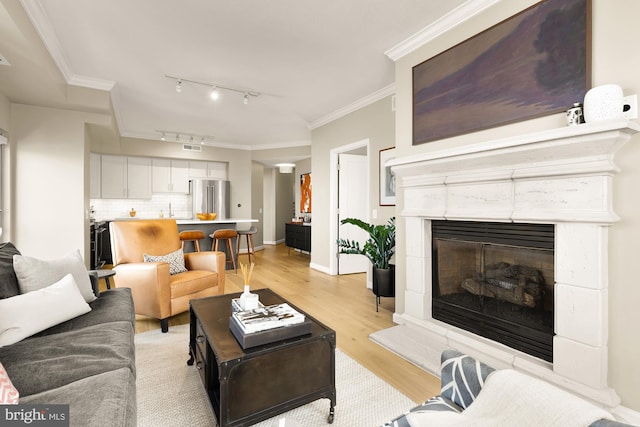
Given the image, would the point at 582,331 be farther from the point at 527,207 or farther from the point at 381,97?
the point at 381,97

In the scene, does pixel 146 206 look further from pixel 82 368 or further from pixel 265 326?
pixel 265 326

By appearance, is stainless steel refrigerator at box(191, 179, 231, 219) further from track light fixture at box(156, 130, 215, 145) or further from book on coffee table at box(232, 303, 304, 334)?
book on coffee table at box(232, 303, 304, 334)

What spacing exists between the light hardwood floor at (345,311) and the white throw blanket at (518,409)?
111 centimetres

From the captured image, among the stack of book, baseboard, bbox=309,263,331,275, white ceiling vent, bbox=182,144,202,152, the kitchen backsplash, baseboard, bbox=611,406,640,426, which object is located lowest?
baseboard, bbox=611,406,640,426

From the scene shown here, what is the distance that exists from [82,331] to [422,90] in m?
3.06

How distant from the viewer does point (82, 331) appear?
1.71 metres

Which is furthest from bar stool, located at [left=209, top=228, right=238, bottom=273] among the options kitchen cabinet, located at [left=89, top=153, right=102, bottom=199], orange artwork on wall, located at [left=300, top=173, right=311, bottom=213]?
orange artwork on wall, located at [left=300, top=173, right=311, bottom=213]

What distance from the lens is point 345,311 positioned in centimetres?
346

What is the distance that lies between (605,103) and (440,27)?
1.48m

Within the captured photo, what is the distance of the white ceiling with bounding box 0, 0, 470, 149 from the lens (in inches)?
95.3

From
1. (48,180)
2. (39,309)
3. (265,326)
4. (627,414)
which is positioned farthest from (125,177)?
(627,414)

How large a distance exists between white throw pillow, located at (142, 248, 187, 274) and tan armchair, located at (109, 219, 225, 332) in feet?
0.25

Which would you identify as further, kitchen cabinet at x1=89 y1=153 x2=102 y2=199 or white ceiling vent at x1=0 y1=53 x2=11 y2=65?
kitchen cabinet at x1=89 y1=153 x2=102 y2=199

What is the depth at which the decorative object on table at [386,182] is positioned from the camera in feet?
13.7
